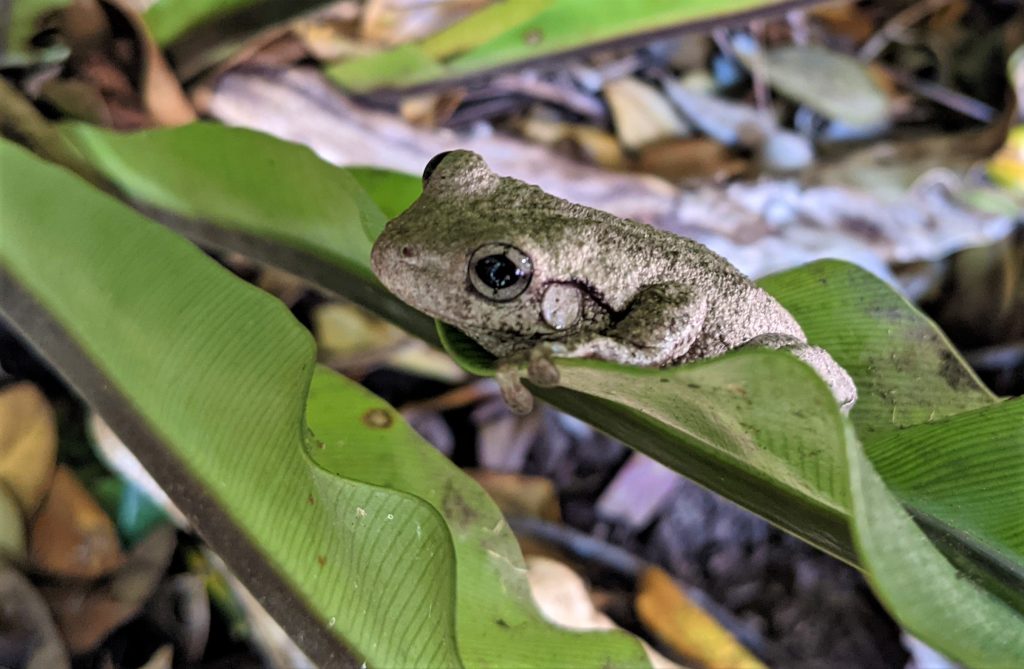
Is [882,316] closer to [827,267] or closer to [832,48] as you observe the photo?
[827,267]

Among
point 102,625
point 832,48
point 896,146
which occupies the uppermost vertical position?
point 832,48

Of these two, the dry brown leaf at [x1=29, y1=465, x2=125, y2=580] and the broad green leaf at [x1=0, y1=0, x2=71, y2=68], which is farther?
the broad green leaf at [x1=0, y1=0, x2=71, y2=68]

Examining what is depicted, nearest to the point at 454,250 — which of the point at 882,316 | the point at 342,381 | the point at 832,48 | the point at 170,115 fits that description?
the point at 342,381

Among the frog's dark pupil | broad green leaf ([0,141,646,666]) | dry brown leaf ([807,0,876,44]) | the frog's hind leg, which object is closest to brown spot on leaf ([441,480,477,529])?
broad green leaf ([0,141,646,666])

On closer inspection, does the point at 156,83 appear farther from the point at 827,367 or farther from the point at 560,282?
the point at 827,367

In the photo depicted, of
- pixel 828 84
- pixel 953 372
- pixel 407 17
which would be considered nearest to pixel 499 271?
pixel 953 372

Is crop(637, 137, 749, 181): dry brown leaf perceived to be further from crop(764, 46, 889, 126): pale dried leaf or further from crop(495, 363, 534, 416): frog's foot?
crop(495, 363, 534, 416): frog's foot
